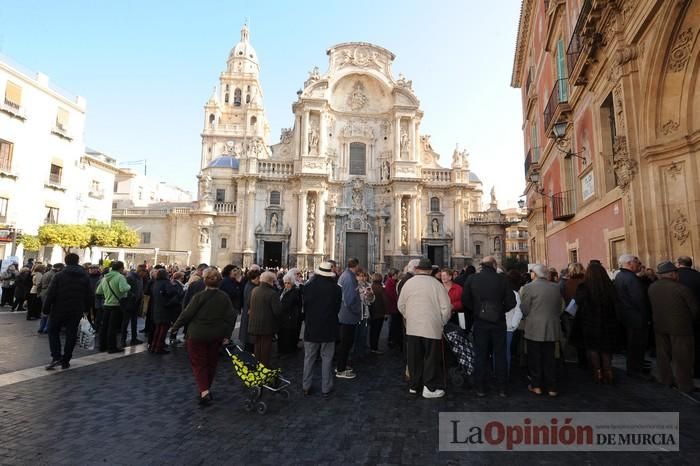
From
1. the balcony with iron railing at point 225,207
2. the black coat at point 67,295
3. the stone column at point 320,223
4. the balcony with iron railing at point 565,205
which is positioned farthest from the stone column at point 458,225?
the black coat at point 67,295

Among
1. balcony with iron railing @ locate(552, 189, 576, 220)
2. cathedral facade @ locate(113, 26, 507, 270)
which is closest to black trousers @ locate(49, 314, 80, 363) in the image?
balcony with iron railing @ locate(552, 189, 576, 220)

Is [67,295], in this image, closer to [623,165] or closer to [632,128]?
[623,165]

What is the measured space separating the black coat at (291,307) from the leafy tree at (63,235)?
20271 millimetres

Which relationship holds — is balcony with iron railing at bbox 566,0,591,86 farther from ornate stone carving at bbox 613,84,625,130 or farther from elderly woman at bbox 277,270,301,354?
elderly woman at bbox 277,270,301,354

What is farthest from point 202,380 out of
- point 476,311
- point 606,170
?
point 606,170

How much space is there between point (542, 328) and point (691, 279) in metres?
2.57

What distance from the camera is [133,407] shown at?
15.1ft

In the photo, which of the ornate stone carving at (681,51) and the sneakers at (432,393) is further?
the ornate stone carving at (681,51)

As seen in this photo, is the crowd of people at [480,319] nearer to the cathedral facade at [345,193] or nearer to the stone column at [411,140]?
the cathedral facade at [345,193]

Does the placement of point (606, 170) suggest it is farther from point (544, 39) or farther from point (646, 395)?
point (544, 39)

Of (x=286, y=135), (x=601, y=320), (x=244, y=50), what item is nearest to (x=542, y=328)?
(x=601, y=320)

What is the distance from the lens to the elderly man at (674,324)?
5086 mm

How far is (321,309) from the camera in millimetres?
5242

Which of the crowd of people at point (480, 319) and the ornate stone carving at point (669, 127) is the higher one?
the ornate stone carving at point (669, 127)
